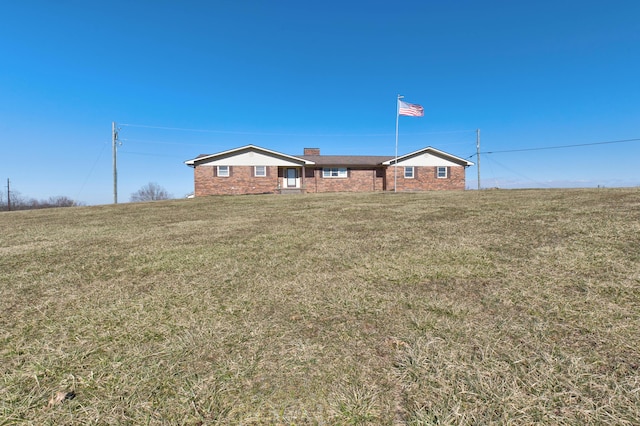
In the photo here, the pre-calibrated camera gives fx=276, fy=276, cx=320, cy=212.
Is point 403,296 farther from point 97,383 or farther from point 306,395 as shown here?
point 97,383

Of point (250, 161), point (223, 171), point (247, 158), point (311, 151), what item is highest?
point (311, 151)

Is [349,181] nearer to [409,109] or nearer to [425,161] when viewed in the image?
[425,161]

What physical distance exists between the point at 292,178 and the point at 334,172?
13.5ft

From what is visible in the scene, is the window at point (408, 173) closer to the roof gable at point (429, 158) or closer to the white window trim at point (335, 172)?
the roof gable at point (429, 158)

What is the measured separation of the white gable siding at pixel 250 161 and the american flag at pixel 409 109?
10.3 m

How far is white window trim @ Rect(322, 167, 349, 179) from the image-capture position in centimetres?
2672

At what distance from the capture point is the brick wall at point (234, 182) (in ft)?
78.1

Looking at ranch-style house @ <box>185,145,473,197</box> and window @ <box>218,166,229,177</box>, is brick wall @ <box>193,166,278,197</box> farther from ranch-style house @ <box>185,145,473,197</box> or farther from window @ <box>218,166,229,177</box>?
window @ <box>218,166,229,177</box>

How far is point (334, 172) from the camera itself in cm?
2683

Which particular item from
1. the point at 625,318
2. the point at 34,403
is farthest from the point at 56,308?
the point at 625,318

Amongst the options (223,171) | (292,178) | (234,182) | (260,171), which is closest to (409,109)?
(292,178)

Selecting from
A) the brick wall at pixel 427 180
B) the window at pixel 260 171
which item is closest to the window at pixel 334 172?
the brick wall at pixel 427 180

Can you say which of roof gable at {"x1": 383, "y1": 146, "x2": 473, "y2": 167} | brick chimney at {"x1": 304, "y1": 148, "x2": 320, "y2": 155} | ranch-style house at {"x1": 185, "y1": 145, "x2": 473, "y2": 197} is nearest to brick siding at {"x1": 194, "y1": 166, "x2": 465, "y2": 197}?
ranch-style house at {"x1": 185, "y1": 145, "x2": 473, "y2": 197}

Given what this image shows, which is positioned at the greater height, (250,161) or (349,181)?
(250,161)
